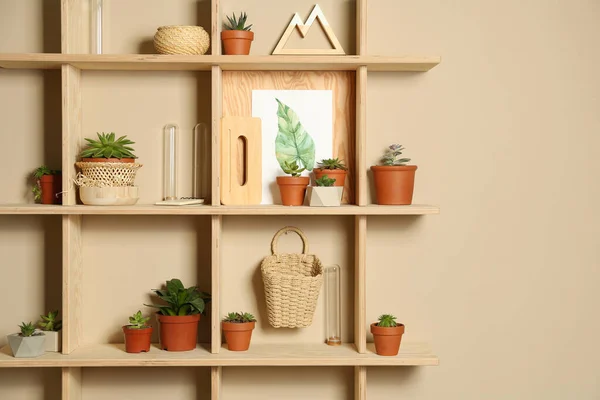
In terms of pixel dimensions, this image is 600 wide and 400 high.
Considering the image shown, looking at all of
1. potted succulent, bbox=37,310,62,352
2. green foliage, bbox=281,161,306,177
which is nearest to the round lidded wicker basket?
green foliage, bbox=281,161,306,177

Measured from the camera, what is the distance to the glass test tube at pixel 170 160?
3.00 meters

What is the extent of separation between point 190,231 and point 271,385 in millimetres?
699

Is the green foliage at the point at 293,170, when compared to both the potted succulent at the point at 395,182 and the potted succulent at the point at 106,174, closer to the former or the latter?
the potted succulent at the point at 395,182

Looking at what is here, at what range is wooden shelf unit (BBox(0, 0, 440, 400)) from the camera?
2.75 m

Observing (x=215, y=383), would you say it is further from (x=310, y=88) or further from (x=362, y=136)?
(x=310, y=88)

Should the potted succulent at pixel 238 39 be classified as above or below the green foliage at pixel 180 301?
above

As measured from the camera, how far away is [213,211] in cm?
275

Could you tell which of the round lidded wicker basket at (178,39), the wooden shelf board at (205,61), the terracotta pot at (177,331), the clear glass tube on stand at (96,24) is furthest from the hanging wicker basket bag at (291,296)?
the clear glass tube on stand at (96,24)

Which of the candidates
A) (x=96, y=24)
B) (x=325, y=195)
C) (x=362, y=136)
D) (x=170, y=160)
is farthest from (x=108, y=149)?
(x=362, y=136)

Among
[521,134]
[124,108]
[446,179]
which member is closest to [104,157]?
[124,108]

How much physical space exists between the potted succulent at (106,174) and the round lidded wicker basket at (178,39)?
380 millimetres

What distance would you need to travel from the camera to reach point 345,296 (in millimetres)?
3037

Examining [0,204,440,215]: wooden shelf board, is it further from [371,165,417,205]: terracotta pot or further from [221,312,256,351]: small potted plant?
[221,312,256,351]: small potted plant

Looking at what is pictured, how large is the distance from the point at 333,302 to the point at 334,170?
0.54 meters
